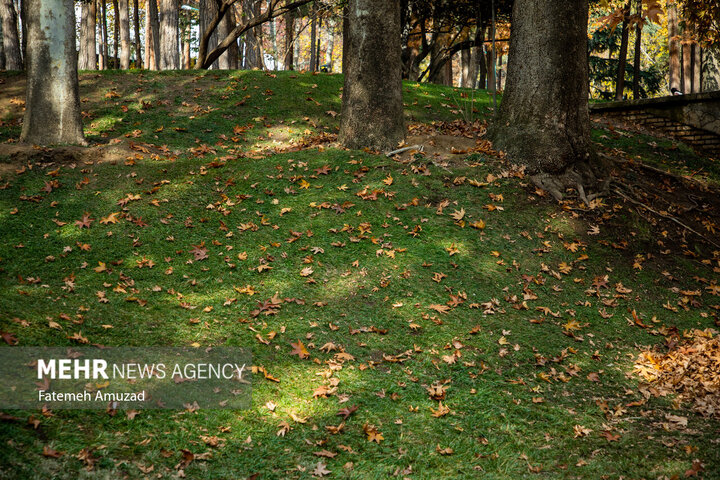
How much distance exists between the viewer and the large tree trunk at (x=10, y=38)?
14914mm

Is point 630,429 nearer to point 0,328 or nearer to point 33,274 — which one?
point 0,328

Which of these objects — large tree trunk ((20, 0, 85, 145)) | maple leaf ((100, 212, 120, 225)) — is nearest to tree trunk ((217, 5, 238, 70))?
large tree trunk ((20, 0, 85, 145))

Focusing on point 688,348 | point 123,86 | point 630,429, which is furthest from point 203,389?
point 123,86

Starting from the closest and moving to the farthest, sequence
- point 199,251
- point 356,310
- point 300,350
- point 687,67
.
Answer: point 300,350 → point 356,310 → point 199,251 → point 687,67

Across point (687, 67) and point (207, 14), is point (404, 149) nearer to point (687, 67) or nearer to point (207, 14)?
point (207, 14)

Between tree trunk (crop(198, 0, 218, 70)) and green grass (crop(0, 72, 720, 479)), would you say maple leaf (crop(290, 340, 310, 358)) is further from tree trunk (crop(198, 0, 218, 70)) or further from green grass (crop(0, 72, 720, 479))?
tree trunk (crop(198, 0, 218, 70))

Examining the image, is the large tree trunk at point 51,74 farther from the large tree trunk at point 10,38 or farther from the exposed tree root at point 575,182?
the large tree trunk at point 10,38

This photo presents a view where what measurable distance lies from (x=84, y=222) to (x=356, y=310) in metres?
3.71

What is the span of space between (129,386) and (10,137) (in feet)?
24.8

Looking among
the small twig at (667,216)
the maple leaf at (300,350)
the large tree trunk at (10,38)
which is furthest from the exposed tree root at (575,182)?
the large tree trunk at (10,38)

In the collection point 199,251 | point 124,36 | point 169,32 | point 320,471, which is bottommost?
point 320,471

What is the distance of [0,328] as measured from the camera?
14.6 ft

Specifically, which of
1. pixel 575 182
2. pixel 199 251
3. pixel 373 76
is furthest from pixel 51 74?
pixel 575 182

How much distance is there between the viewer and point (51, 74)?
8398 millimetres
